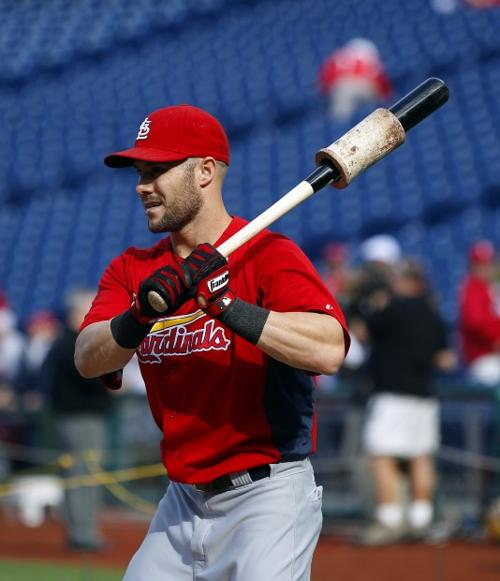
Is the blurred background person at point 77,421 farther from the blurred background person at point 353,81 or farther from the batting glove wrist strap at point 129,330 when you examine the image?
the blurred background person at point 353,81

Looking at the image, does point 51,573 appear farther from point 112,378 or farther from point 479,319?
point 112,378

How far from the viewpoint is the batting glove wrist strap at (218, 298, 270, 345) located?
3.09 metres

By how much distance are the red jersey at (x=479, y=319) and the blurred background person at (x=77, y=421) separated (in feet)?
9.21

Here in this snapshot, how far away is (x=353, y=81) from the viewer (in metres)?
17.9

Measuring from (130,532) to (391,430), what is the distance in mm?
2785

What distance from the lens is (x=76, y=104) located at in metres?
20.9

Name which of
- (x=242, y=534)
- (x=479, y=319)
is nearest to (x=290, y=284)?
(x=242, y=534)

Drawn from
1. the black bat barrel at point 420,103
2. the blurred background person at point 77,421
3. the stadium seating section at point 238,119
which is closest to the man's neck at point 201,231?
the black bat barrel at point 420,103

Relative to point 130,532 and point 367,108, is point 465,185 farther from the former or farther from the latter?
point 130,532

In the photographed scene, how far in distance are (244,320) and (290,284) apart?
20 centimetres

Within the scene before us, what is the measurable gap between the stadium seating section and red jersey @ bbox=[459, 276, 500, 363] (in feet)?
9.89

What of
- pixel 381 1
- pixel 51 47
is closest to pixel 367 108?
pixel 381 1

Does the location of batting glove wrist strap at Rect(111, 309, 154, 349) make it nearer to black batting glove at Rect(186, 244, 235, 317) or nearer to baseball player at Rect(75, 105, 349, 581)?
baseball player at Rect(75, 105, 349, 581)

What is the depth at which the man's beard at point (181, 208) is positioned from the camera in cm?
339
